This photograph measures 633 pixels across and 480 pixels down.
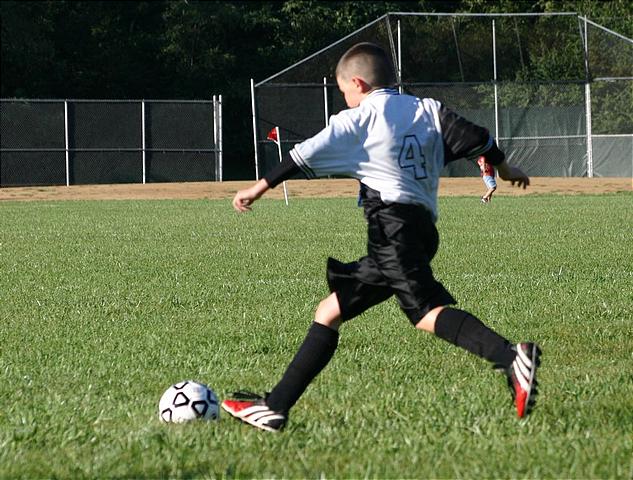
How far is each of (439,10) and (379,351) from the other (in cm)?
4555

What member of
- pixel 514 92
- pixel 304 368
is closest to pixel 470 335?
pixel 304 368

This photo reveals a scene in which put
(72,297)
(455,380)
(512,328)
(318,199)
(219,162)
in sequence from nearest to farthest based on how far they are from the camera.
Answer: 1. (455,380)
2. (512,328)
3. (72,297)
4. (318,199)
5. (219,162)

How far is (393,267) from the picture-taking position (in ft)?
16.0

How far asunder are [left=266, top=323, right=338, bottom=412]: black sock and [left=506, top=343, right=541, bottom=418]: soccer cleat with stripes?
847mm

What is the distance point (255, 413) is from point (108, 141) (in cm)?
→ 3115

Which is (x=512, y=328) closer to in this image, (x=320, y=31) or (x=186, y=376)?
(x=186, y=376)

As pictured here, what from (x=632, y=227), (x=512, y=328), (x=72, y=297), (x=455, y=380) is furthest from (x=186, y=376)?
(x=632, y=227)

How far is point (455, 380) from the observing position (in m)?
5.91

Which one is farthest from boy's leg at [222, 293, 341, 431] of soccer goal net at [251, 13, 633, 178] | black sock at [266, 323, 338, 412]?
soccer goal net at [251, 13, 633, 178]

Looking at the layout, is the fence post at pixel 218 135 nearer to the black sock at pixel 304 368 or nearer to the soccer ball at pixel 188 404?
the soccer ball at pixel 188 404

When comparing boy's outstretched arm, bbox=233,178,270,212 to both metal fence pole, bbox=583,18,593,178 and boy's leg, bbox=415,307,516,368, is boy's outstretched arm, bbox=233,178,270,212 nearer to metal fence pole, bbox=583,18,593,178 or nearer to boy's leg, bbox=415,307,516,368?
boy's leg, bbox=415,307,516,368

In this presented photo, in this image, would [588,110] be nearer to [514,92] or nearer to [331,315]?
[514,92]

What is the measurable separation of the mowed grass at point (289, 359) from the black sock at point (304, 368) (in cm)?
15

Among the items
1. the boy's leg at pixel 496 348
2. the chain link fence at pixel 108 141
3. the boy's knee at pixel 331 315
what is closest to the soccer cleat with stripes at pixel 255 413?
the boy's knee at pixel 331 315
